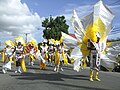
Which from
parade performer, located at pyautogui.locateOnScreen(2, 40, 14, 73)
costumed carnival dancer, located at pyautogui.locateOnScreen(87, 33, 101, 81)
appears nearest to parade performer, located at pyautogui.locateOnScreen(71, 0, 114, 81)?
costumed carnival dancer, located at pyautogui.locateOnScreen(87, 33, 101, 81)

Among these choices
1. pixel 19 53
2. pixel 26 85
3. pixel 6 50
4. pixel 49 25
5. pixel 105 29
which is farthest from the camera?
pixel 49 25

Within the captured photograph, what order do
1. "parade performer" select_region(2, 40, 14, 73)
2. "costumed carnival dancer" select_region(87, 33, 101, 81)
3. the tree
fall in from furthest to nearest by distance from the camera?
the tree < "parade performer" select_region(2, 40, 14, 73) < "costumed carnival dancer" select_region(87, 33, 101, 81)

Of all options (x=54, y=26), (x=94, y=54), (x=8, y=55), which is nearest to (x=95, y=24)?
(x=94, y=54)

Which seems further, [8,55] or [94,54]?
[8,55]

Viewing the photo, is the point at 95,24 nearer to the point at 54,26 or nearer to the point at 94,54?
the point at 94,54

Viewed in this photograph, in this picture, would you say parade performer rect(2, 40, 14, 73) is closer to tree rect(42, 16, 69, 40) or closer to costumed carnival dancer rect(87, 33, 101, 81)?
costumed carnival dancer rect(87, 33, 101, 81)

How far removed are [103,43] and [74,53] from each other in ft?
4.62

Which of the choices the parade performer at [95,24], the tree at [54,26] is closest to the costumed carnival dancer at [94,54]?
the parade performer at [95,24]

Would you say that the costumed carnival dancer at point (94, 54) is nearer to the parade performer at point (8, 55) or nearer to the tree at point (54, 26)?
the parade performer at point (8, 55)

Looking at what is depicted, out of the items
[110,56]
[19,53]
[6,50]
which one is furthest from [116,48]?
[6,50]

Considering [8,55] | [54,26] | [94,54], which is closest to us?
[94,54]

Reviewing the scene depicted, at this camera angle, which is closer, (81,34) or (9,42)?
(81,34)

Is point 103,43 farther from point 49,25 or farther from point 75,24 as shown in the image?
point 49,25

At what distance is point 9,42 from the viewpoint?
20.0 meters
